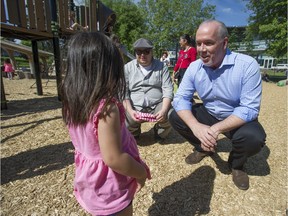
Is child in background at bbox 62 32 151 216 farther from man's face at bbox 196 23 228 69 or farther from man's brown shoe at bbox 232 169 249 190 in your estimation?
man's brown shoe at bbox 232 169 249 190

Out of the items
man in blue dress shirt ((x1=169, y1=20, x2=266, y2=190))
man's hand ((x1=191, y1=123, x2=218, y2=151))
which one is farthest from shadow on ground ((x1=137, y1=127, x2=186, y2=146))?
man's hand ((x1=191, y1=123, x2=218, y2=151))

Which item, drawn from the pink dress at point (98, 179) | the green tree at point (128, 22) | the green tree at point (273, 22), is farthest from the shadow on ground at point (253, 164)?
the green tree at point (128, 22)

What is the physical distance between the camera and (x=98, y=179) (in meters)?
1.10

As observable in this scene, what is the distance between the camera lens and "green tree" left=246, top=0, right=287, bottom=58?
14.9 metres

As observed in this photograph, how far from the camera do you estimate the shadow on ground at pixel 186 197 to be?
6.14ft

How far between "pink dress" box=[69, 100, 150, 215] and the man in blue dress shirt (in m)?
0.99

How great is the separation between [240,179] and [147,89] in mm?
1556

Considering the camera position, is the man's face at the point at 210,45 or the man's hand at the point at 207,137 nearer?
the man's hand at the point at 207,137

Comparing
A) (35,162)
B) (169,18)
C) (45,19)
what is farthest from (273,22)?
(35,162)

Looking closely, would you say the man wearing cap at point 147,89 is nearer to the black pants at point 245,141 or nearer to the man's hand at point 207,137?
the black pants at point 245,141

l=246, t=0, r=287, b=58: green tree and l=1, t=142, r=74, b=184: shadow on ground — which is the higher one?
l=246, t=0, r=287, b=58: green tree

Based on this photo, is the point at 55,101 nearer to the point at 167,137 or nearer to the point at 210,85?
the point at 167,137

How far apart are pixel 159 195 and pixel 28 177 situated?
4.48 ft

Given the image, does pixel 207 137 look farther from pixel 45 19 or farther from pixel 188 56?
pixel 45 19
